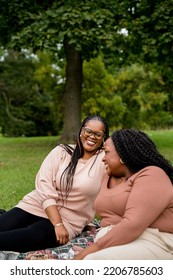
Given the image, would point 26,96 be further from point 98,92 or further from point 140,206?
point 140,206

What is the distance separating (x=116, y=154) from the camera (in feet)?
12.7

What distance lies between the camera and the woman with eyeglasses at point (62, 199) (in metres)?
4.51

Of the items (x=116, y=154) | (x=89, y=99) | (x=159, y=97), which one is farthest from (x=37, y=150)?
(x=159, y=97)

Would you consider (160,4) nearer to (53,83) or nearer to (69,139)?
(69,139)

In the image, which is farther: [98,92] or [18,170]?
[98,92]

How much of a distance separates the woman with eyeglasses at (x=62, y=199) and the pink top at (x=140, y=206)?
85cm

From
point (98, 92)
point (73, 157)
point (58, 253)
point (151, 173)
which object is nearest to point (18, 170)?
point (73, 157)

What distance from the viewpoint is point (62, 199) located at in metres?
4.68

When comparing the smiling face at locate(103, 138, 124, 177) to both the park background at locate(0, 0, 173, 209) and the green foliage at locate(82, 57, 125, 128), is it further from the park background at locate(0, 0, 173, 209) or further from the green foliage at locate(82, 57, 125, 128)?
the green foliage at locate(82, 57, 125, 128)

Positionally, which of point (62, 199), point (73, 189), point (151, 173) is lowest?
point (62, 199)

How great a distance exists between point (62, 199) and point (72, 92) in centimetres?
1006

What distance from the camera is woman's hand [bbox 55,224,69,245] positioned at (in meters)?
4.50

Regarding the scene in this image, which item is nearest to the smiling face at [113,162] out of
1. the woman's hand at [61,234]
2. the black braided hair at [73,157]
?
the black braided hair at [73,157]
